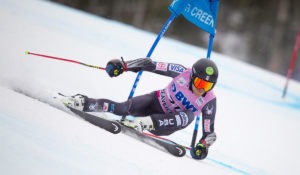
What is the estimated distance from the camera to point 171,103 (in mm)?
5688

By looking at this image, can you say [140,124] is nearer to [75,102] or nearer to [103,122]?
[103,122]

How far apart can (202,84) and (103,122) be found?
117 centimetres

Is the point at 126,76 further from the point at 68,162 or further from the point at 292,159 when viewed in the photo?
the point at 68,162

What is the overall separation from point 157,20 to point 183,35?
1.89 m

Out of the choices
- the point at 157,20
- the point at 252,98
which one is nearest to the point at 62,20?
the point at 252,98

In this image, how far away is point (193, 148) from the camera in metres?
5.51

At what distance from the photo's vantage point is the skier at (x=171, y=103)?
17.2ft

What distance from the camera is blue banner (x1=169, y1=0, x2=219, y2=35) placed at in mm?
6094

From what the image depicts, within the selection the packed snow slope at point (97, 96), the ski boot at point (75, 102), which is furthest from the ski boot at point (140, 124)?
the ski boot at point (75, 102)

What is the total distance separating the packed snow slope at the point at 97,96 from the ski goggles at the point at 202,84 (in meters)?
0.81

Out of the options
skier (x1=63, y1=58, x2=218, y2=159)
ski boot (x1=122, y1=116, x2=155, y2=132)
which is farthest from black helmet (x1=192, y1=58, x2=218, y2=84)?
ski boot (x1=122, y1=116, x2=155, y2=132)

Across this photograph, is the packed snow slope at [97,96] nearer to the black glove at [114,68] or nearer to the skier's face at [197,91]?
the black glove at [114,68]

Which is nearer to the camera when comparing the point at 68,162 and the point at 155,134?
the point at 68,162

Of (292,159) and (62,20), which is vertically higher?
(62,20)
